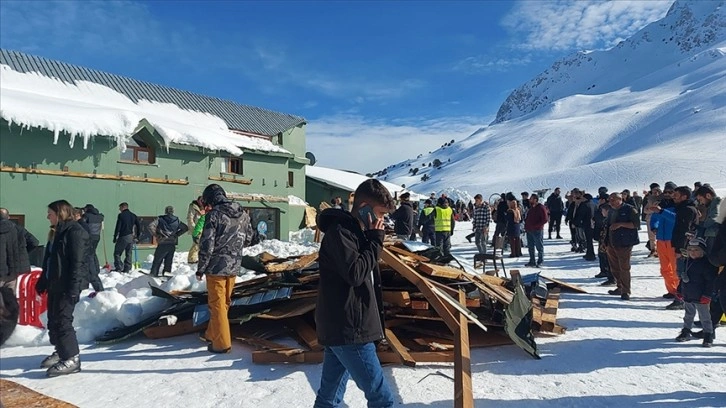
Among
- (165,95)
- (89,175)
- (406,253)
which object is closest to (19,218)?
(89,175)

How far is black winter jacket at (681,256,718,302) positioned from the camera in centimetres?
509

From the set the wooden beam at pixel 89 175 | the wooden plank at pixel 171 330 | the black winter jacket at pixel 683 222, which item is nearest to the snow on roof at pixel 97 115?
the wooden beam at pixel 89 175

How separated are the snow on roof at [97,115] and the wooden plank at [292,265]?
10694mm

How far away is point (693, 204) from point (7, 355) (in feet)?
30.7

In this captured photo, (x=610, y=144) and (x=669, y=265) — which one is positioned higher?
(x=610, y=144)

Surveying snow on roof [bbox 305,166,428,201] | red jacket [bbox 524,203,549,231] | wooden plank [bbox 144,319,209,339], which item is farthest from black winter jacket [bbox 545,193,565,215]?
wooden plank [bbox 144,319,209,339]

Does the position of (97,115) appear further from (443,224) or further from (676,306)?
(676,306)

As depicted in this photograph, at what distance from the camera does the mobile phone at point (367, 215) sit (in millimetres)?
2924

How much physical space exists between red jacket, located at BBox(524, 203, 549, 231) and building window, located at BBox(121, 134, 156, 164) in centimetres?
1314

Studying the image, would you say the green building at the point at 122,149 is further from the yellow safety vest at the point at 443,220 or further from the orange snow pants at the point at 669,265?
the orange snow pants at the point at 669,265

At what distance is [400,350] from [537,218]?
311 inches

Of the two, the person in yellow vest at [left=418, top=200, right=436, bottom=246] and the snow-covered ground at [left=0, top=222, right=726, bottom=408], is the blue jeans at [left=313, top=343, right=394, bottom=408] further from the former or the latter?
the person in yellow vest at [left=418, top=200, right=436, bottom=246]

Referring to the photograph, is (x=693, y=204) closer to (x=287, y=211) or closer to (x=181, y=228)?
(x=181, y=228)

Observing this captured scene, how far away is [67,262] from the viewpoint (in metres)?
4.56
